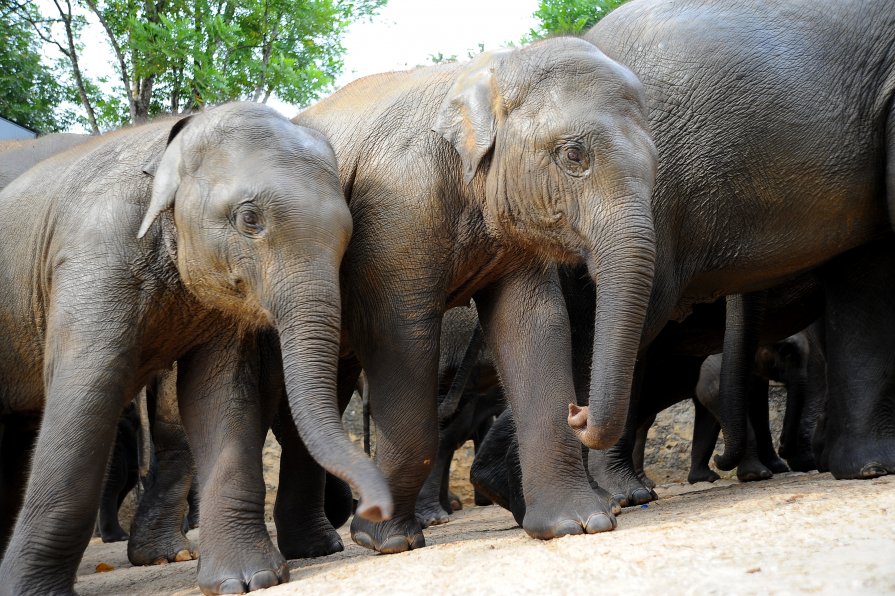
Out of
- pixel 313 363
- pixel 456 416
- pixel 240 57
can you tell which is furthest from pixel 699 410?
pixel 313 363

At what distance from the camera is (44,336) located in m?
5.32

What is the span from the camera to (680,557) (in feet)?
11.7

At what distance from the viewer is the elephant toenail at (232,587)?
14.3 feet

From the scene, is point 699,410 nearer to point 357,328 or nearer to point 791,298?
point 791,298

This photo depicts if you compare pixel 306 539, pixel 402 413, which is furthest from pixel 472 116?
pixel 306 539

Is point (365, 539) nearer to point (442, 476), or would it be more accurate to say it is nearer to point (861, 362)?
point (861, 362)

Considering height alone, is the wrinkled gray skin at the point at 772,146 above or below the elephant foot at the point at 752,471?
above

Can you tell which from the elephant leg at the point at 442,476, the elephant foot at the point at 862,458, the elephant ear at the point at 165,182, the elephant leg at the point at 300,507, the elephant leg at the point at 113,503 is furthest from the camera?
the elephant leg at the point at 113,503

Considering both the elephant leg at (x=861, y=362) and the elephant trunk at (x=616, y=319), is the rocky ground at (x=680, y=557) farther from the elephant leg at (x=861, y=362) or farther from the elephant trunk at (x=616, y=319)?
the elephant trunk at (x=616, y=319)

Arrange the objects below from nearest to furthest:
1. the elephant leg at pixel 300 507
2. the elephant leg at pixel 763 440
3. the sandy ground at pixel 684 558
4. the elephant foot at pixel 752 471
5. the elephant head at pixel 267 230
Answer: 1. the sandy ground at pixel 684 558
2. the elephant head at pixel 267 230
3. the elephant leg at pixel 300 507
4. the elephant foot at pixel 752 471
5. the elephant leg at pixel 763 440

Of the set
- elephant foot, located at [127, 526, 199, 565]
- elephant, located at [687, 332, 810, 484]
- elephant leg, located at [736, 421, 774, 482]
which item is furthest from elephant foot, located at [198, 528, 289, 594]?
elephant, located at [687, 332, 810, 484]

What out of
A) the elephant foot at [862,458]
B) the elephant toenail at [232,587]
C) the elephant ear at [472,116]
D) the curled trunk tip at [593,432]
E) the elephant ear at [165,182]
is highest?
the elephant ear at [472,116]

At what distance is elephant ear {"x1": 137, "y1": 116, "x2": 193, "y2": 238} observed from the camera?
474 cm

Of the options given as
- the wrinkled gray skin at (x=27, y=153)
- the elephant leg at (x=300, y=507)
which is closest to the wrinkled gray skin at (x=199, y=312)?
the elephant leg at (x=300, y=507)
